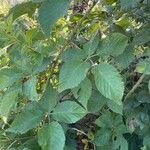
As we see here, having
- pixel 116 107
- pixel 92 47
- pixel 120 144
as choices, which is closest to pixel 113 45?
pixel 92 47

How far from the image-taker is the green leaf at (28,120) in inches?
31.9

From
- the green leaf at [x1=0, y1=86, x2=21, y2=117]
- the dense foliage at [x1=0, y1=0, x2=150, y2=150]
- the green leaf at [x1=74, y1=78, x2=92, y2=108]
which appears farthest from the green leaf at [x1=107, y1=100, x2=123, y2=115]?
the green leaf at [x1=0, y1=86, x2=21, y2=117]

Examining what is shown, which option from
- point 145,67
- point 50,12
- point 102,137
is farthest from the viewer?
point 102,137

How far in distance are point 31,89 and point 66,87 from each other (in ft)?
0.23

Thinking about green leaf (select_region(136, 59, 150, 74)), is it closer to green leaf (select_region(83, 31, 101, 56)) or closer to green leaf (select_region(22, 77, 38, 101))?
green leaf (select_region(83, 31, 101, 56))

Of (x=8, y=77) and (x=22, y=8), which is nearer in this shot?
(x=8, y=77)

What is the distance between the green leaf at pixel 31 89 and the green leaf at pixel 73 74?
0.17ft

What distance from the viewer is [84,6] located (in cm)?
124

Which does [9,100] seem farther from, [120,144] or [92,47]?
[120,144]

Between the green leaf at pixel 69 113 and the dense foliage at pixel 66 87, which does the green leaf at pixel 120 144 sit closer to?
the dense foliage at pixel 66 87

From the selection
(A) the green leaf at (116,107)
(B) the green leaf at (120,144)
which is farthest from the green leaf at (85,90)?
(B) the green leaf at (120,144)

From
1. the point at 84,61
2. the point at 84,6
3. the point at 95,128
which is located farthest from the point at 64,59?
the point at 84,6

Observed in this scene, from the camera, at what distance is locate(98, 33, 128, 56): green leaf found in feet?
2.70

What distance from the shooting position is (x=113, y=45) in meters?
0.83
